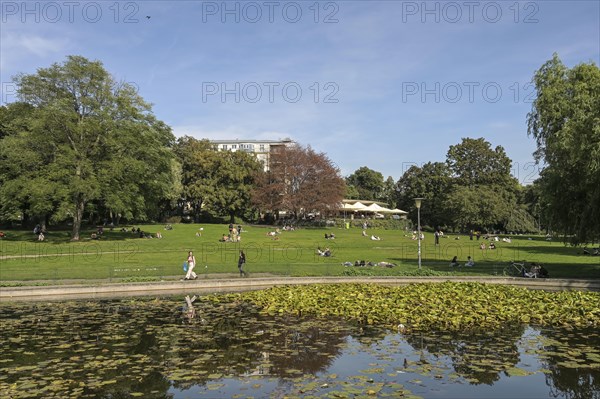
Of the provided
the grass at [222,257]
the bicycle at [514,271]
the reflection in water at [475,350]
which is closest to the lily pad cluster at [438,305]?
the reflection in water at [475,350]

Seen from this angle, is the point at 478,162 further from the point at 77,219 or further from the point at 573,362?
the point at 573,362

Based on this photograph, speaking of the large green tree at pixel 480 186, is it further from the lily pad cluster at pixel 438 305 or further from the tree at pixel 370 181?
the lily pad cluster at pixel 438 305

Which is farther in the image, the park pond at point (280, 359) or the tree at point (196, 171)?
the tree at point (196, 171)

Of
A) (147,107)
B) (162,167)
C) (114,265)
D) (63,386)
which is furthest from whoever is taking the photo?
(162,167)

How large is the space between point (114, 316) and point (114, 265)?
16.6 meters

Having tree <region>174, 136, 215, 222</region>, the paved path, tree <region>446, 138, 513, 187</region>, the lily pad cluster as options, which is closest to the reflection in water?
the lily pad cluster

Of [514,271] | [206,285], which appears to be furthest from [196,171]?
[514,271]

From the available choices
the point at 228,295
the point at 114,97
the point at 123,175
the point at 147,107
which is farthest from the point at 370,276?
the point at 147,107

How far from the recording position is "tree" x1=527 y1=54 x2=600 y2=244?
85.7 ft

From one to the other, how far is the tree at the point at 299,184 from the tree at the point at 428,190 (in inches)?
871

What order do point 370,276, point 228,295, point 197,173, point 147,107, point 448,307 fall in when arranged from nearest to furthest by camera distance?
point 448,307 < point 228,295 < point 370,276 < point 147,107 < point 197,173

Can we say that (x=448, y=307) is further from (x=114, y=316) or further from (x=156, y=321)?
(x=114, y=316)

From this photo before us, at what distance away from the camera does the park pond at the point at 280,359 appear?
985 cm

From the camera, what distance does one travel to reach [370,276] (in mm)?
27953
